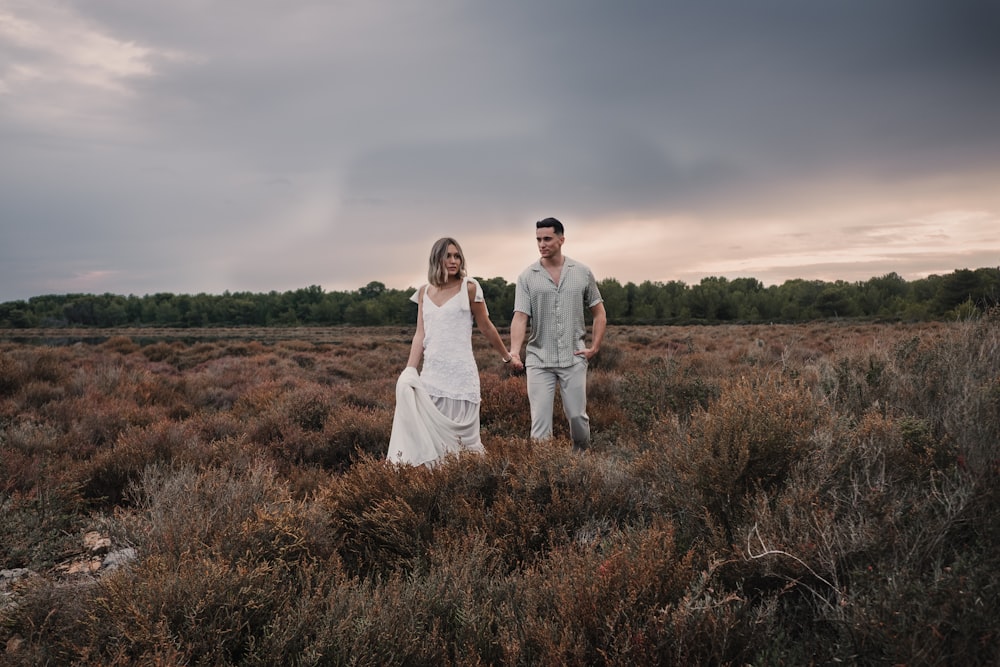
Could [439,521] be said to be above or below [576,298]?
below

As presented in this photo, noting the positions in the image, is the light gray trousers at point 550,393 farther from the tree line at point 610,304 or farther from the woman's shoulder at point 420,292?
the tree line at point 610,304

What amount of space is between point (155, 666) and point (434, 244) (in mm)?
3718

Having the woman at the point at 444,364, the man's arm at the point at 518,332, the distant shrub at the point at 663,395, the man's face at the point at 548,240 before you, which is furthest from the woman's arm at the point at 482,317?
the distant shrub at the point at 663,395

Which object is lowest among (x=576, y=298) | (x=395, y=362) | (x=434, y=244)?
(x=395, y=362)

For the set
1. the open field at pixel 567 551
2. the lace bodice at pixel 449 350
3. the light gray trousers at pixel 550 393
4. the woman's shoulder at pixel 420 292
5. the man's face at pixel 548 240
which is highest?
the man's face at pixel 548 240

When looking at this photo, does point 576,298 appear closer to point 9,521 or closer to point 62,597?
point 62,597

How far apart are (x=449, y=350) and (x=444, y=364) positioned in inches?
5.5

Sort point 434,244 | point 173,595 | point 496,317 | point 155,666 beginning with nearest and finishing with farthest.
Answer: point 155,666
point 173,595
point 434,244
point 496,317

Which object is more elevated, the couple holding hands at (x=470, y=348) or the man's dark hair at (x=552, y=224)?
the man's dark hair at (x=552, y=224)

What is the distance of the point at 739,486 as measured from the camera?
3.29 metres

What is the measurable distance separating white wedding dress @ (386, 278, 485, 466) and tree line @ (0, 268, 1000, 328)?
47.0 metres

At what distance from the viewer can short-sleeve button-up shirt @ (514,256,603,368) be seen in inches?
209

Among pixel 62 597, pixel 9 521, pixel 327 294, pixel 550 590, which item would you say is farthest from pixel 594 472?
pixel 327 294

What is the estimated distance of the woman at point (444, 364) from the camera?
4852mm
